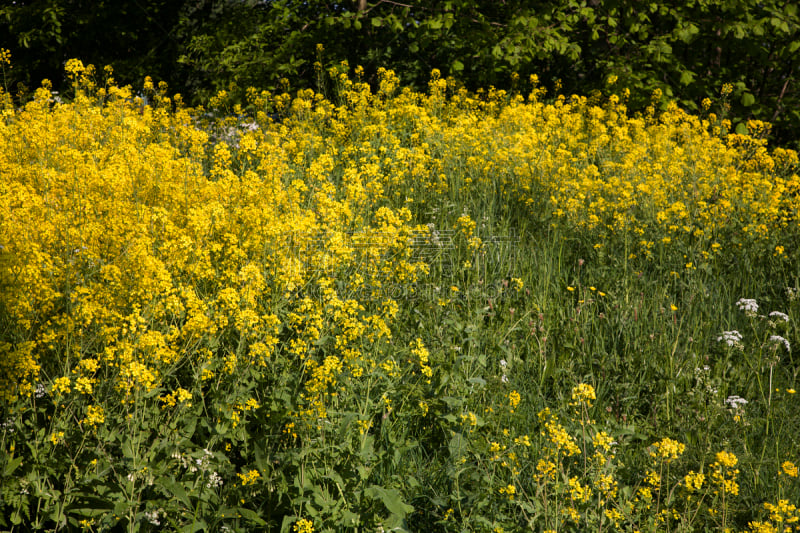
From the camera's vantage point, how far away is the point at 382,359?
2.98m

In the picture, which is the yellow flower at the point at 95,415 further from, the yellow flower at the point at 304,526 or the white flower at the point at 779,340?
the white flower at the point at 779,340

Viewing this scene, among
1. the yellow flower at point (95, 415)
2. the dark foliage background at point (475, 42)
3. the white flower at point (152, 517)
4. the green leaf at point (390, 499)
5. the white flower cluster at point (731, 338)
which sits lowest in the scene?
the white flower at point (152, 517)

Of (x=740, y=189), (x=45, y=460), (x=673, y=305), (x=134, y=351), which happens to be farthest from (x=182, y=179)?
(x=740, y=189)

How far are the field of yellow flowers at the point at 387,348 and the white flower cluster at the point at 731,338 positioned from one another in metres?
0.02

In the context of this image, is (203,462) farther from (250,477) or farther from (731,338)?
(731,338)

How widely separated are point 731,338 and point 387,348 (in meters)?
1.76

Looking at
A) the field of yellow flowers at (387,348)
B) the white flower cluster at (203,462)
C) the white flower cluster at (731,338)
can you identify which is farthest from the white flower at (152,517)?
the white flower cluster at (731,338)

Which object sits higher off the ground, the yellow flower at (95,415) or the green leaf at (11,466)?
the yellow flower at (95,415)

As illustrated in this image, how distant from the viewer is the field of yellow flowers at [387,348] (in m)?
2.36

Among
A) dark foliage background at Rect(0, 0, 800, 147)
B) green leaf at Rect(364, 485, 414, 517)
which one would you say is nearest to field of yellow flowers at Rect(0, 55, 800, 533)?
green leaf at Rect(364, 485, 414, 517)

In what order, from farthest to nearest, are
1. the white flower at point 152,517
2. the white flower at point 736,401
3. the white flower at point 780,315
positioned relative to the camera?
the white flower at point 780,315
the white flower at point 736,401
the white flower at point 152,517

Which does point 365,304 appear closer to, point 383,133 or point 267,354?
point 267,354

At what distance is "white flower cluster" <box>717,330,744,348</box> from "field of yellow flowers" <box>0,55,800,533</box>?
0.02m

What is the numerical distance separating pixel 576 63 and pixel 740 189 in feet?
12.7
